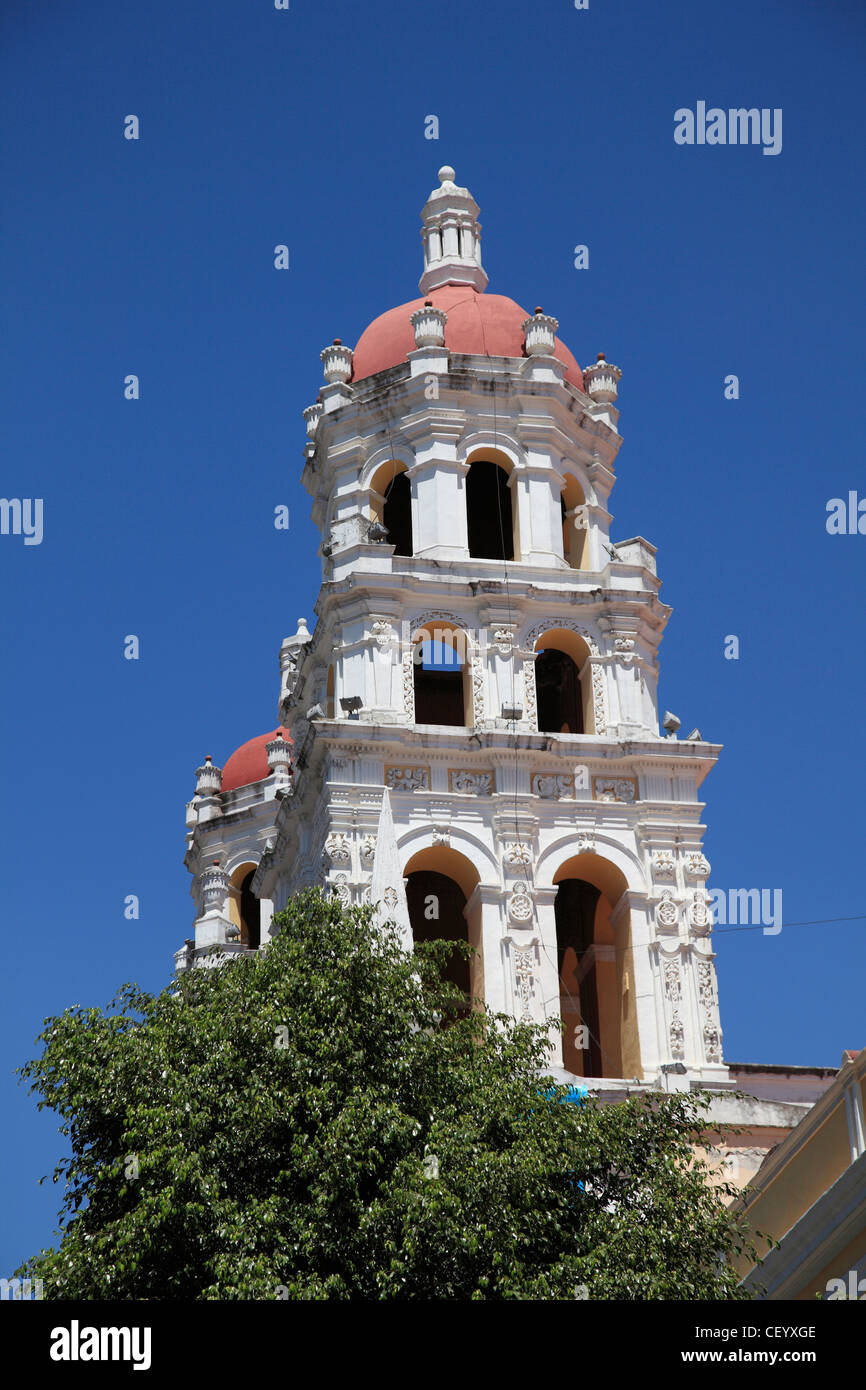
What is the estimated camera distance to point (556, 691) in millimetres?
42156

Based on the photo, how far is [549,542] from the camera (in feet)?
134

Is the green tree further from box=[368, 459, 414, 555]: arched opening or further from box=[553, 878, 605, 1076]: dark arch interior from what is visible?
box=[368, 459, 414, 555]: arched opening

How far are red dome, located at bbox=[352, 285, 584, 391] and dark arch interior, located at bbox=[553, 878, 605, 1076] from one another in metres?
11.4

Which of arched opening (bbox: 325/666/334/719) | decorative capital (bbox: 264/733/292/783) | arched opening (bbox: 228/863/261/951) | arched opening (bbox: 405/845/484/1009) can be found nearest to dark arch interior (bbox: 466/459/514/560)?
arched opening (bbox: 325/666/334/719)

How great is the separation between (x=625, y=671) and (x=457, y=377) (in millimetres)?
7331

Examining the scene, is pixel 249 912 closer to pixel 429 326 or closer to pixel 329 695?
pixel 329 695

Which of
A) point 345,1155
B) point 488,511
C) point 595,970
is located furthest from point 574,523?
point 345,1155

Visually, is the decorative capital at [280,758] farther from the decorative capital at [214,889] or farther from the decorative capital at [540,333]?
the decorative capital at [540,333]

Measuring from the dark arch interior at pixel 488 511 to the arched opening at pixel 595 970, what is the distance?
7.51 m

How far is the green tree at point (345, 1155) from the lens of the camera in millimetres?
21453

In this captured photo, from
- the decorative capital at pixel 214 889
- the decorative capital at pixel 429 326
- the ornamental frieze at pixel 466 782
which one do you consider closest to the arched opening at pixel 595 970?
the ornamental frieze at pixel 466 782

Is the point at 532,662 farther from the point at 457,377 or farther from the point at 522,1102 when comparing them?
the point at 522,1102

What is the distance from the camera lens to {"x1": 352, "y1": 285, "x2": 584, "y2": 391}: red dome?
43281mm
